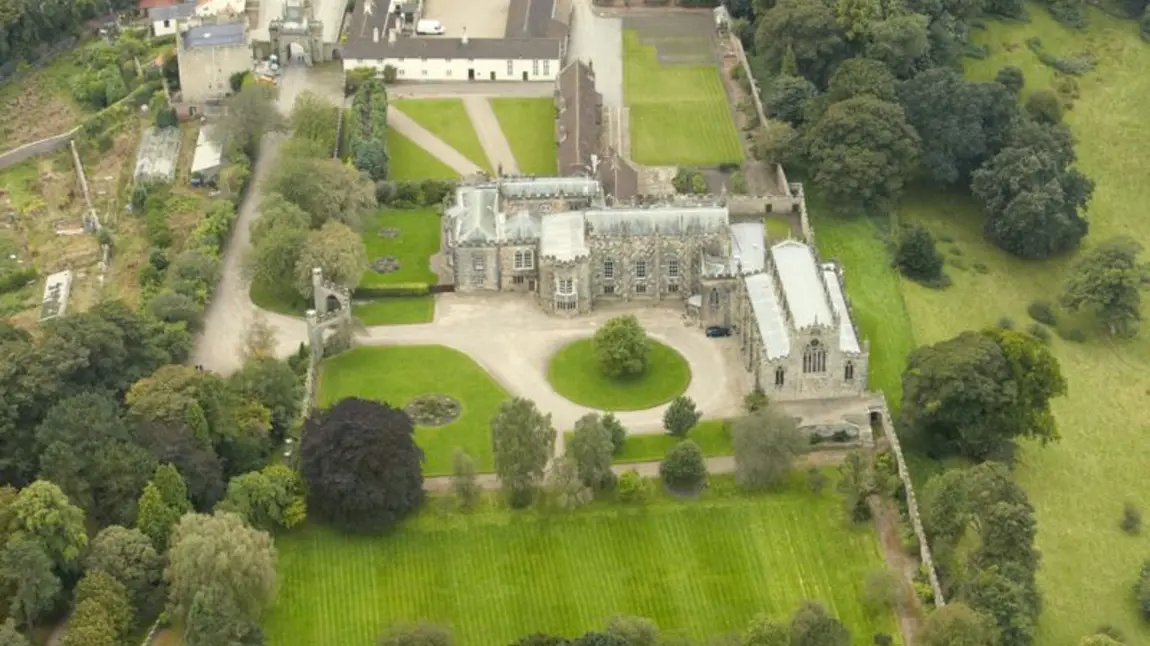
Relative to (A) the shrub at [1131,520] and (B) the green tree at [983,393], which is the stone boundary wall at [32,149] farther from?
(A) the shrub at [1131,520]

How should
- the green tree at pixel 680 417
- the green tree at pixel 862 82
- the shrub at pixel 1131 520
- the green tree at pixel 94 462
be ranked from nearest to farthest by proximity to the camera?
1. the green tree at pixel 94 462
2. the shrub at pixel 1131 520
3. the green tree at pixel 680 417
4. the green tree at pixel 862 82

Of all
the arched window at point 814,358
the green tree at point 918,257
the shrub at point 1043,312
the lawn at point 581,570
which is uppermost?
the arched window at point 814,358

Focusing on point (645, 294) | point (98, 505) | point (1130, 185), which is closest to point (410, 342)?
point (645, 294)

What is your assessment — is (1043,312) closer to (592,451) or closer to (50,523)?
(592,451)

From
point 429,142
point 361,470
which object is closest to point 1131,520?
point 361,470

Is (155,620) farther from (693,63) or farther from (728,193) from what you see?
(693,63)

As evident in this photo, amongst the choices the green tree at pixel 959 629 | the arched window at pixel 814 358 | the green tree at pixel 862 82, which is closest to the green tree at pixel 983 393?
the arched window at pixel 814 358

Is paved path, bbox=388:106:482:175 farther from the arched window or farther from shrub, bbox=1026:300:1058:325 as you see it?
shrub, bbox=1026:300:1058:325
